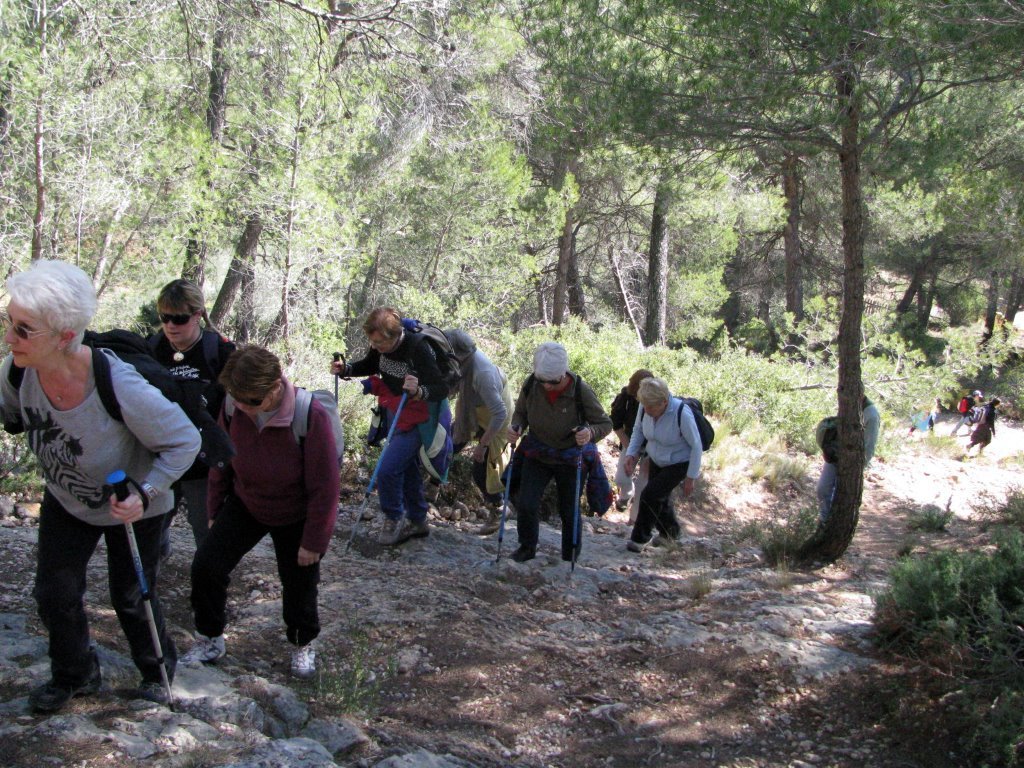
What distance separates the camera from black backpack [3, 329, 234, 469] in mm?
2820

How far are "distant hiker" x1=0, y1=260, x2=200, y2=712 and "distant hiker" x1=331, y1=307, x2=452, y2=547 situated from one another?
2649 mm

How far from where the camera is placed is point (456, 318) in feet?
48.5

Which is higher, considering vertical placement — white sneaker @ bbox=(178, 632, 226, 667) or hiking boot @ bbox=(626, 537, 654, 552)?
white sneaker @ bbox=(178, 632, 226, 667)

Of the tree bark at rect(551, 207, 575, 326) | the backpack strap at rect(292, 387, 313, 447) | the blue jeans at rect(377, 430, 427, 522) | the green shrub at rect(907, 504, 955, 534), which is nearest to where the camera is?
the backpack strap at rect(292, 387, 313, 447)

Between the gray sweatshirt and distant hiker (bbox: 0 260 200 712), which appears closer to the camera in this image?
distant hiker (bbox: 0 260 200 712)

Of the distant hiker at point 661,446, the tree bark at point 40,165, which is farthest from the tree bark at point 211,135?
the distant hiker at point 661,446

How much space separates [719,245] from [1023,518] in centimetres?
1458

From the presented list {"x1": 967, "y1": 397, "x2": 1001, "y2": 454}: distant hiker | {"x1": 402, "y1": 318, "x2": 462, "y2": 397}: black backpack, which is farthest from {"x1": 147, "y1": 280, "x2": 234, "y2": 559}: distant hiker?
{"x1": 967, "y1": 397, "x2": 1001, "y2": 454}: distant hiker

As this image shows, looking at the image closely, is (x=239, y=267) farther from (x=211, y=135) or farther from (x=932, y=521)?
(x=932, y=521)

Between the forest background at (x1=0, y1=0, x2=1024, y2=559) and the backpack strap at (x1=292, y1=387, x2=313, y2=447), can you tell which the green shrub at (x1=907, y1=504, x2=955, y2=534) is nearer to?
the forest background at (x1=0, y1=0, x2=1024, y2=559)

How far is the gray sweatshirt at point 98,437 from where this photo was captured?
2.83 meters

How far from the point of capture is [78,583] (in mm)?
3068

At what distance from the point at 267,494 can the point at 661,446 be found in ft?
12.5

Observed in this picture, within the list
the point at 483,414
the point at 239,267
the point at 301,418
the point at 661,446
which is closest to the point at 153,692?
the point at 301,418
